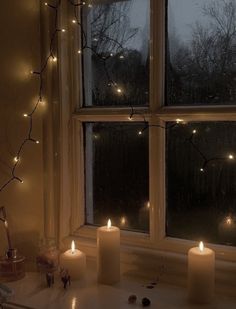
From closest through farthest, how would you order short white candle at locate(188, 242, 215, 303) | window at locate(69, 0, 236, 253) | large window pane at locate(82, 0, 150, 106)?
short white candle at locate(188, 242, 215, 303) < window at locate(69, 0, 236, 253) < large window pane at locate(82, 0, 150, 106)

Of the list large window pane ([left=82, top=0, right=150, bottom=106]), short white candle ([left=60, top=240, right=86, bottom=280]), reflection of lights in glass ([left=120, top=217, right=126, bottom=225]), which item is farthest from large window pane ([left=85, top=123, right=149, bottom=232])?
short white candle ([left=60, top=240, right=86, bottom=280])

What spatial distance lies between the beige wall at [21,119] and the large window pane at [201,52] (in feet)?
1.50

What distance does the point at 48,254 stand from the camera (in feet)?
4.47

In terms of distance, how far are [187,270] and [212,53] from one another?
2.15 feet

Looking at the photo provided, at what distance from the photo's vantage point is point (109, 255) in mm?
1292

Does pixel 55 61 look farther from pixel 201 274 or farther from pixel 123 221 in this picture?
pixel 201 274

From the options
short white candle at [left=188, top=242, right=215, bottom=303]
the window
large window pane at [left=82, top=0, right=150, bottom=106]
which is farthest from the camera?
large window pane at [left=82, top=0, right=150, bottom=106]

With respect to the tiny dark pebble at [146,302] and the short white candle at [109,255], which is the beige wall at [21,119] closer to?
the short white candle at [109,255]

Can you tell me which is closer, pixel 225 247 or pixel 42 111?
pixel 225 247

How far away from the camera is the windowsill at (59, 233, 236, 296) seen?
4.03 ft

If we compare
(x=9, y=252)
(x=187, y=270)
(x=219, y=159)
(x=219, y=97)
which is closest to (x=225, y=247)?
(x=187, y=270)

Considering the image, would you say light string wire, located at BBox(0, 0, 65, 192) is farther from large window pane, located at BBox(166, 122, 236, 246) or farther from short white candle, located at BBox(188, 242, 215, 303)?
short white candle, located at BBox(188, 242, 215, 303)

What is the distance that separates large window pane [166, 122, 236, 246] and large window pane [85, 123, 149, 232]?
0.32ft

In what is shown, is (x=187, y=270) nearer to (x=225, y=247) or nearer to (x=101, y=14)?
(x=225, y=247)
